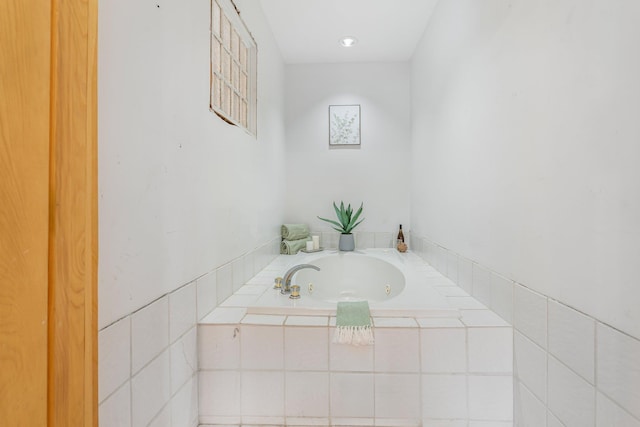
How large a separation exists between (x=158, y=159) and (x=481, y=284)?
4.56ft

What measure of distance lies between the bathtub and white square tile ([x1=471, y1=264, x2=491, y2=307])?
0.51 feet

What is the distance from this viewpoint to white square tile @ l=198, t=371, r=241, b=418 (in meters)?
1.16

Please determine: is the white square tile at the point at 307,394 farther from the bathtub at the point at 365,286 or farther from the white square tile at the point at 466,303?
the white square tile at the point at 466,303

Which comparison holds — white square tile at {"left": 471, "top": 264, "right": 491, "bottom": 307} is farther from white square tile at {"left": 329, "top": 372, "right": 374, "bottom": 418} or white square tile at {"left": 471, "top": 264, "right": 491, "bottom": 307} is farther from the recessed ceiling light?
the recessed ceiling light

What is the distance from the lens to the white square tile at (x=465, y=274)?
1.50 meters

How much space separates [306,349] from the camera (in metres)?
1.16

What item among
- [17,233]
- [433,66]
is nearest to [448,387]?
[17,233]

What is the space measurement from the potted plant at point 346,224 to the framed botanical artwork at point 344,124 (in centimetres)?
62

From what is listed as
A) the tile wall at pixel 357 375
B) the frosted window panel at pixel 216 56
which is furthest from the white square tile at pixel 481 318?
the frosted window panel at pixel 216 56

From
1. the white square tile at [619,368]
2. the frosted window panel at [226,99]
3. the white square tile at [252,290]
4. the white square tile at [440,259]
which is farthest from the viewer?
the white square tile at [440,259]

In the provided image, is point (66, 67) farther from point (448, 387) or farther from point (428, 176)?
point (428, 176)

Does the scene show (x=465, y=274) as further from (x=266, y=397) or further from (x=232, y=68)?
(x=232, y=68)

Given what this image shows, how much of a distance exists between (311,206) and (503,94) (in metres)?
1.99

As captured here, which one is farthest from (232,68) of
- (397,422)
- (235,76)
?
(397,422)
